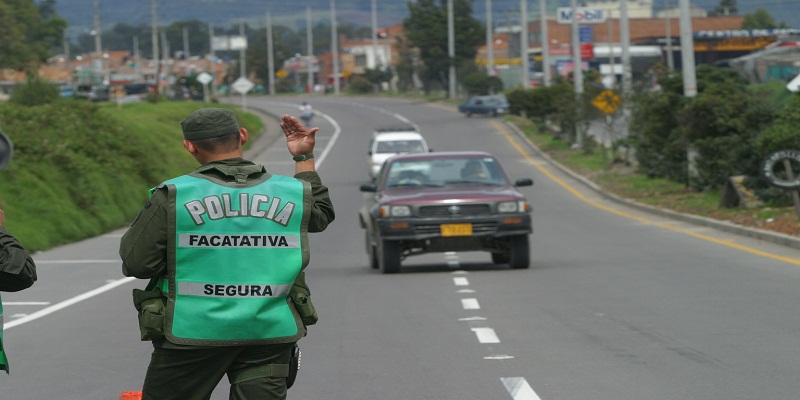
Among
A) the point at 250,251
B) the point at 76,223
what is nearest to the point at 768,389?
the point at 250,251

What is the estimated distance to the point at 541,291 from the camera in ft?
48.9

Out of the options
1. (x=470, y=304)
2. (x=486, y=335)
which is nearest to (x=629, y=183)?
(x=470, y=304)

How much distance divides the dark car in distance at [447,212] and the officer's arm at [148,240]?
11995 mm

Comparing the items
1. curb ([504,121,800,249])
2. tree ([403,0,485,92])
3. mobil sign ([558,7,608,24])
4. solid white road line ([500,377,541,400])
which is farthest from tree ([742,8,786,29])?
solid white road line ([500,377,541,400])

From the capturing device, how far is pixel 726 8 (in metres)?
170

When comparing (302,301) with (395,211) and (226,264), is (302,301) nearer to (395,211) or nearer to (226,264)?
(226,264)

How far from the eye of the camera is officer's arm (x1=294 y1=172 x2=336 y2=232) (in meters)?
5.30

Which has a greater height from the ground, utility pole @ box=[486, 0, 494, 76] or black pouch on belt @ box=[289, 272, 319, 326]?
utility pole @ box=[486, 0, 494, 76]

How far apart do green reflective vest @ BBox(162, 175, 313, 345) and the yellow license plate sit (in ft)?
39.2

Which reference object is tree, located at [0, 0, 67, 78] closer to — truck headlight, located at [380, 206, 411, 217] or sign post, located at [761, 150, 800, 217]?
sign post, located at [761, 150, 800, 217]

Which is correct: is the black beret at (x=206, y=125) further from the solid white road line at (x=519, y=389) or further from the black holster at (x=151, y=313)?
the solid white road line at (x=519, y=389)

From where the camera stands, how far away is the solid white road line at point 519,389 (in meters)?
8.59

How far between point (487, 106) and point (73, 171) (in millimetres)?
54268

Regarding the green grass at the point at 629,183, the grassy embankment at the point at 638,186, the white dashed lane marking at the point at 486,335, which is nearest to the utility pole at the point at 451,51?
the green grass at the point at 629,183
